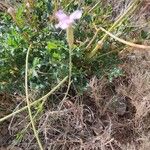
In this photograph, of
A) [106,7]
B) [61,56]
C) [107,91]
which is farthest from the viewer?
[106,7]

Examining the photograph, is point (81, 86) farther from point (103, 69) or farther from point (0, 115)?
point (0, 115)

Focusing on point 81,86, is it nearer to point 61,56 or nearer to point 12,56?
point 61,56

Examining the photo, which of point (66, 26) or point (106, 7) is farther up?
point (106, 7)

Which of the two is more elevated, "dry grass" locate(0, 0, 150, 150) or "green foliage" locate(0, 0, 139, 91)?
"green foliage" locate(0, 0, 139, 91)

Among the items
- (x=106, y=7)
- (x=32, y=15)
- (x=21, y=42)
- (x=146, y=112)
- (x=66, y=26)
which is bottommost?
(x=146, y=112)

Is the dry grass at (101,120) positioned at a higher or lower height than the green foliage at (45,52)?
lower

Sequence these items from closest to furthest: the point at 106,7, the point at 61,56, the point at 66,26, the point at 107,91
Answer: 1. the point at 66,26
2. the point at 61,56
3. the point at 107,91
4. the point at 106,7

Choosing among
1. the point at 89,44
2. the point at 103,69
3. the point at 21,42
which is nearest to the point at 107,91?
the point at 103,69

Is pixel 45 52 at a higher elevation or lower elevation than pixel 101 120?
higher

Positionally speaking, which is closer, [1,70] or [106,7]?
[1,70]
